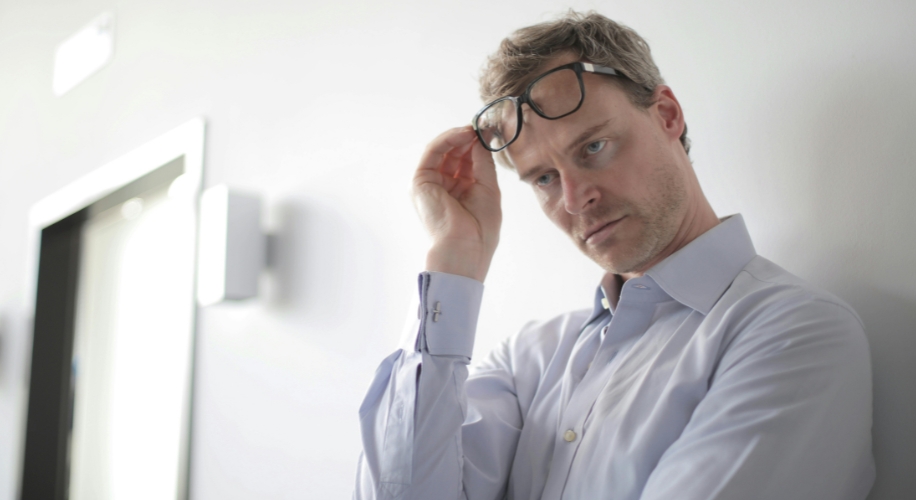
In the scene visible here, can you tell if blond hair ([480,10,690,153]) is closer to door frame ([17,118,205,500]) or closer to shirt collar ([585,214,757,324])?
shirt collar ([585,214,757,324])

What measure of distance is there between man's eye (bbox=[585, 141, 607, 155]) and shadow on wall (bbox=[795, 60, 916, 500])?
301 millimetres

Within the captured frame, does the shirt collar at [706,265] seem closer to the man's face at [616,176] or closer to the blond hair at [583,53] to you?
the man's face at [616,176]

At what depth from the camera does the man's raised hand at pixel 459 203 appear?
114 centimetres

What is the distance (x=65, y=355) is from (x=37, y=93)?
130 centimetres

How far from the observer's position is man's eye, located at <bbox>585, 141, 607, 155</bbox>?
1.01 meters

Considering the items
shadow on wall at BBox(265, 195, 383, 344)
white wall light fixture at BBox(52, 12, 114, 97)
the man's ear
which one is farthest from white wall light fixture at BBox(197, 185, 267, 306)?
white wall light fixture at BBox(52, 12, 114, 97)

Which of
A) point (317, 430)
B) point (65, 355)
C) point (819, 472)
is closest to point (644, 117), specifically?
point (819, 472)

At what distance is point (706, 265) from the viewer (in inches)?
37.9

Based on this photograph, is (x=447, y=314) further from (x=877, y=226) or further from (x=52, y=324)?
(x=52, y=324)

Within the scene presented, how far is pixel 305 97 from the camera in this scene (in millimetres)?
1984

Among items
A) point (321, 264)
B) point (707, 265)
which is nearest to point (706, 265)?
point (707, 265)

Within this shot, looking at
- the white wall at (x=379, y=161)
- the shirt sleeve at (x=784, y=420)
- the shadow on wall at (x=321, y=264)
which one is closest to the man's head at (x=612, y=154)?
the white wall at (x=379, y=161)

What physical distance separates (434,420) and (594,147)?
0.47 m

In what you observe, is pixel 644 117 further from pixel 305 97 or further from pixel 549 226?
pixel 305 97
